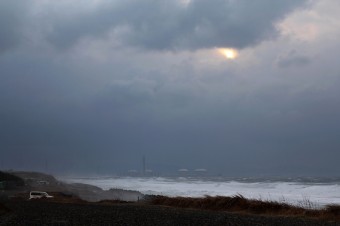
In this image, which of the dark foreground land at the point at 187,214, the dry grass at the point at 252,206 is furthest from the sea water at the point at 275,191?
the dark foreground land at the point at 187,214

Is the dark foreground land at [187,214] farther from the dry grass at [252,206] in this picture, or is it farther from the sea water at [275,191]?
the sea water at [275,191]

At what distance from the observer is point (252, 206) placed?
114ft

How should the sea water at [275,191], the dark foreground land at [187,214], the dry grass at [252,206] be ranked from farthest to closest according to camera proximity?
the sea water at [275,191]
the dry grass at [252,206]
the dark foreground land at [187,214]

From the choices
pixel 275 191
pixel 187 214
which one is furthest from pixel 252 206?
pixel 275 191

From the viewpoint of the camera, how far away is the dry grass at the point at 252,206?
29461 mm

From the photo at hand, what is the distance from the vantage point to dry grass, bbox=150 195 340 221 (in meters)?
29.5

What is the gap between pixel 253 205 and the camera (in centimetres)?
3491

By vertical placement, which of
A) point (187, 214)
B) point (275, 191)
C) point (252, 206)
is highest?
point (275, 191)

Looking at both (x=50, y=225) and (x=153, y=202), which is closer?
(x=50, y=225)

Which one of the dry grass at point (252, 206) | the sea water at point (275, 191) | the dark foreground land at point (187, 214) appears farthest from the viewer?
the sea water at point (275, 191)

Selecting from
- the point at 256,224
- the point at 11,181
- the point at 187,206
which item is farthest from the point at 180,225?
the point at 11,181

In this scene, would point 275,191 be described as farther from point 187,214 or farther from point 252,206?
point 187,214

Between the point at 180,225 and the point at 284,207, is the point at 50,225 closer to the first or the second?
the point at 180,225

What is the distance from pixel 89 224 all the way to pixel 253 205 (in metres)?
15.3
